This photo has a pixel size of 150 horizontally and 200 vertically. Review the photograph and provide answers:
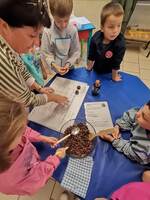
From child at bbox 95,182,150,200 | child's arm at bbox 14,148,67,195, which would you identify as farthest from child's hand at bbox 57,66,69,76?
child at bbox 95,182,150,200

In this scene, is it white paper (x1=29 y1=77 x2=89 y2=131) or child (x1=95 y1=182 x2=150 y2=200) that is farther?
white paper (x1=29 y1=77 x2=89 y2=131)

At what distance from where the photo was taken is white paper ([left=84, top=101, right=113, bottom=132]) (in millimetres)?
Answer: 1374

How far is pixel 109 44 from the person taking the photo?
5.57 feet

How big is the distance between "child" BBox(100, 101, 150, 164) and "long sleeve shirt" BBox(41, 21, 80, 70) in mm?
716

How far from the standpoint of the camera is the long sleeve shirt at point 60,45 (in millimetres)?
1753

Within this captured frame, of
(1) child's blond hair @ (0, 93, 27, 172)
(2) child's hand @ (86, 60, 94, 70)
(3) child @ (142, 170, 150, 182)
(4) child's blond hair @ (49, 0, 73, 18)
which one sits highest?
(4) child's blond hair @ (49, 0, 73, 18)

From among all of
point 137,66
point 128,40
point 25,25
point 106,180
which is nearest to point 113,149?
point 106,180

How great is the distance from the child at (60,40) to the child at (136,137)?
2.06 feet

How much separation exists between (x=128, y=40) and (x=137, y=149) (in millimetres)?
2363

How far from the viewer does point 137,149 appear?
1173mm

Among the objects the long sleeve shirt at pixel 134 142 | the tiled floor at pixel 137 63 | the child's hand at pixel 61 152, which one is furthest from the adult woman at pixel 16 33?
the tiled floor at pixel 137 63

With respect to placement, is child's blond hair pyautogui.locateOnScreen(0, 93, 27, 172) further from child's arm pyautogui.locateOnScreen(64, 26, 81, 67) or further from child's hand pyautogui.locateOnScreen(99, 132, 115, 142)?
child's arm pyautogui.locateOnScreen(64, 26, 81, 67)

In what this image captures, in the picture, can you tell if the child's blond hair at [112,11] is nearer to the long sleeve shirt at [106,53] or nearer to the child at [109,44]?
the child at [109,44]

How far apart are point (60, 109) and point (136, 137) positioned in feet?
1.69
